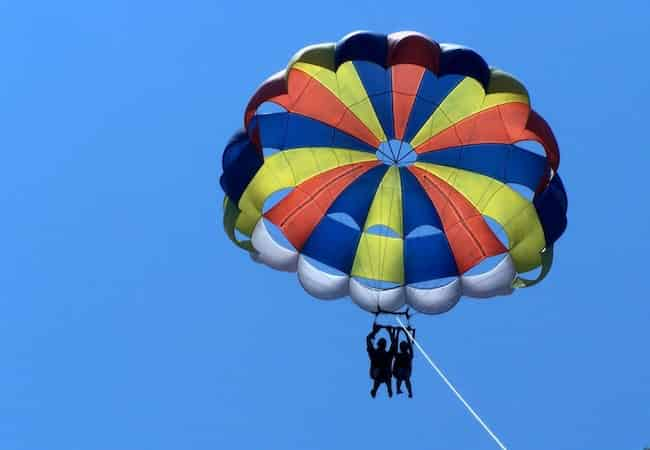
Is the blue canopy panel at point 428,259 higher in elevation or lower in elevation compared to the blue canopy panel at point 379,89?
lower

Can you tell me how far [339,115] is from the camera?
22.7 metres

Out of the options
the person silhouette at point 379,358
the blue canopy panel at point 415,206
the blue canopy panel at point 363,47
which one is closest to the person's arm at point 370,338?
the person silhouette at point 379,358

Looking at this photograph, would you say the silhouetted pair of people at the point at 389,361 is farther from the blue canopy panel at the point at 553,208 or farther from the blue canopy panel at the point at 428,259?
the blue canopy panel at the point at 553,208

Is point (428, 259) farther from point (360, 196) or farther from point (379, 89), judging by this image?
point (379, 89)

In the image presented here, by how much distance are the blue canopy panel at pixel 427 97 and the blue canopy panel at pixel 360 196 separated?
89 centimetres

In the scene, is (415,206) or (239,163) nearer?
(239,163)

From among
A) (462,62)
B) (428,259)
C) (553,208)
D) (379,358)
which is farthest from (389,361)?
(462,62)

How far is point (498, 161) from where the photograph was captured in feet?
74.4

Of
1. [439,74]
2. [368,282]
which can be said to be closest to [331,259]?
[368,282]

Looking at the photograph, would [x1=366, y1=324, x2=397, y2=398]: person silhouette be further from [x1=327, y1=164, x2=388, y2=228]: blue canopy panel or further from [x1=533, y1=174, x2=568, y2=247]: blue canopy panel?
[x1=533, y1=174, x2=568, y2=247]: blue canopy panel

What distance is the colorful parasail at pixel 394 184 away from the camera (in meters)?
22.2

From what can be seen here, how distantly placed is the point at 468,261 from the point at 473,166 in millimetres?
1438

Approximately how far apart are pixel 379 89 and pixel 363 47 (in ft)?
5.82

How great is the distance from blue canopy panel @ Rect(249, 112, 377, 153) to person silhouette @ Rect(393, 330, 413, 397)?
2.98m
